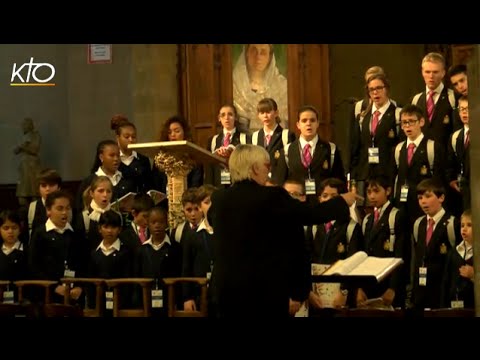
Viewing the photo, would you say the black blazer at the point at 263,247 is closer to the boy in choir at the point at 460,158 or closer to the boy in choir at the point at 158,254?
the boy in choir at the point at 158,254

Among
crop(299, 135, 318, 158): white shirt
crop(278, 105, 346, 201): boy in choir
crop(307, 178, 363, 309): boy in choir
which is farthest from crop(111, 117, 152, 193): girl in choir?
crop(307, 178, 363, 309): boy in choir

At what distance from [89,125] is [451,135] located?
297 inches

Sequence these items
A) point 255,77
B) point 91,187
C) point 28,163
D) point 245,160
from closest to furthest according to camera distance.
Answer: point 245,160 < point 91,187 < point 255,77 < point 28,163

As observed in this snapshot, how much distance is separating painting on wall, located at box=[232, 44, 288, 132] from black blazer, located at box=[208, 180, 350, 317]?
8.52m

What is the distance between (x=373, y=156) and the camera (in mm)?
9797

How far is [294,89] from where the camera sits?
1459 cm

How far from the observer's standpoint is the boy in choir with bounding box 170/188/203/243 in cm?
912

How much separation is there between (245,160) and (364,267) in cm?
90

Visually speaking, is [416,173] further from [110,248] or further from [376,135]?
[110,248]

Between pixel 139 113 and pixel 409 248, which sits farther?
pixel 139 113

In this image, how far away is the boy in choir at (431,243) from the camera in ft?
27.8

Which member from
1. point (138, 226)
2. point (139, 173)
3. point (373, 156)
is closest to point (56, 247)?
point (138, 226)

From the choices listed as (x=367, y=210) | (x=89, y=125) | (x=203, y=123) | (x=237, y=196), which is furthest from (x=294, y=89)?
(x=237, y=196)
